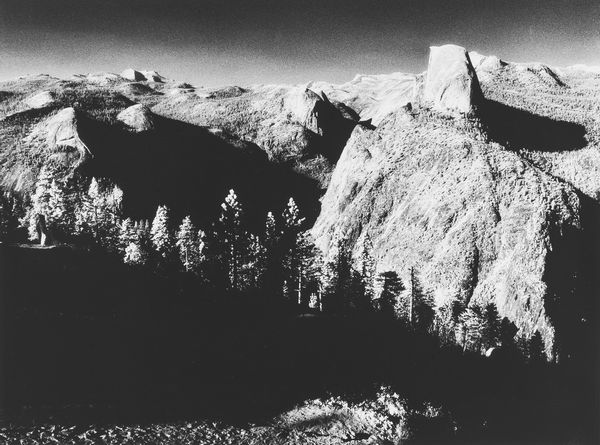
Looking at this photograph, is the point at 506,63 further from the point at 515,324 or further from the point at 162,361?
the point at 162,361

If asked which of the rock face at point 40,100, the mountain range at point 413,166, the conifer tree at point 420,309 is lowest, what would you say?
the conifer tree at point 420,309

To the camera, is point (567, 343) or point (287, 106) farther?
point (287, 106)

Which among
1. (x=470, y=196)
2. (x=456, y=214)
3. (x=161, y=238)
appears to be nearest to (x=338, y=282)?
(x=161, y=238)

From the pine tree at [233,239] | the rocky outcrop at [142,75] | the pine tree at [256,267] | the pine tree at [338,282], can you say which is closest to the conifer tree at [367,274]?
the pine tree at [338,282]

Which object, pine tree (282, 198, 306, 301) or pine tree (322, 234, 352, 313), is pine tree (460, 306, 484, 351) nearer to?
pine tree (322, 234, 352, 313)

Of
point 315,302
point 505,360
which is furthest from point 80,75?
point 505,360

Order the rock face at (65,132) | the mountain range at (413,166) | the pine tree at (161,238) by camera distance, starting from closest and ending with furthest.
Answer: the pine tree at (161,238) → the mountain range at (413,166) → the rock face at (65,132)

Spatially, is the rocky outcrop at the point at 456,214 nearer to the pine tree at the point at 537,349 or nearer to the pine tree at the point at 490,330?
the pine tree at the point at 537,349

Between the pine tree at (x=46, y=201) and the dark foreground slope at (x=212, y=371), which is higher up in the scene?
the pine tree at (x=46, y=201)
